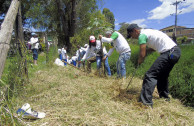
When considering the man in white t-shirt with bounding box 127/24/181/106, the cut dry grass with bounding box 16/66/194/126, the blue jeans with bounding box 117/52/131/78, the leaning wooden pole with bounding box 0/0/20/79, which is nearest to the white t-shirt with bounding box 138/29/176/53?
the man in white t-shirt with bounding box 127/24/181/106

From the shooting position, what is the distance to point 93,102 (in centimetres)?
242

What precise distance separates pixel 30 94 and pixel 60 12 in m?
11.6

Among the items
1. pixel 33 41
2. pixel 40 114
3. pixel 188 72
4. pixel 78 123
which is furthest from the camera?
pixel 33 41

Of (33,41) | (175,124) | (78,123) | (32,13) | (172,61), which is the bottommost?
(175,124)

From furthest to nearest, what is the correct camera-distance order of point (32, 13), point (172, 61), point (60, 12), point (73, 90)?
point (60, 12)
point (32, 13)
point (73, 90)
point (172, 61)

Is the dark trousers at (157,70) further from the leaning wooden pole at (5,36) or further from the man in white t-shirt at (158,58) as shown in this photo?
the leaning wooden pole at (5,36)

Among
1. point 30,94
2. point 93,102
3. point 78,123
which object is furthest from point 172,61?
point 30,94

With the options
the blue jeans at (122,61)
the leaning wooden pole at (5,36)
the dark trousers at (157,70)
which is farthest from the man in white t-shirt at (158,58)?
the leaning wooden pole at (5,36)

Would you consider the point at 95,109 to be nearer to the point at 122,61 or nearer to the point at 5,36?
the point at 5,36

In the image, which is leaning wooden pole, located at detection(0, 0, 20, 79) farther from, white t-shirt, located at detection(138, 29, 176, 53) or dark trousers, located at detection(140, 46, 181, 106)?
dark trousers, located at detection(140, 46, 181, 106)

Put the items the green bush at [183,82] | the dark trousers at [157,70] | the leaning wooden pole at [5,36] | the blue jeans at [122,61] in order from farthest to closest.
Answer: the blue jeans at [122,61], the green bush at [183,82], the dark trousers at [157,70], the leaning wooden pole at [5,36]

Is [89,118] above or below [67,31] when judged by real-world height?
below

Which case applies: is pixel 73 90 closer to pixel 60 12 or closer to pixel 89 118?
pixel 89 118

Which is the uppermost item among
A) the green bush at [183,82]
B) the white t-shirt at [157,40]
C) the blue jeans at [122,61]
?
the white t-shirt at [157,40]
